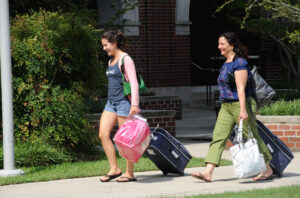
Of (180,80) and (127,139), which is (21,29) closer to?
(127,139)

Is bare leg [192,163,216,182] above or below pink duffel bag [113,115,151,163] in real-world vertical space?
below

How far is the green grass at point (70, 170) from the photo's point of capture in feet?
28.6

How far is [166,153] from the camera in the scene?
28.7 ft

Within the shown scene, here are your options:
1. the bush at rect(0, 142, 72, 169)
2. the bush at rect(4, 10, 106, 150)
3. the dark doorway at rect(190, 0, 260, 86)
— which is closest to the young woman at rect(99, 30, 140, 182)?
the bush at rect(0, 142, 72, 169)

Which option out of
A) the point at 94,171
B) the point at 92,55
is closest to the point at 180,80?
the point at 92,55

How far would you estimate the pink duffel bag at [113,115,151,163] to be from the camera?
316 inches

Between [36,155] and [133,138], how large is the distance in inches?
85.8

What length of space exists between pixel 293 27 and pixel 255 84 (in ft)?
36.7

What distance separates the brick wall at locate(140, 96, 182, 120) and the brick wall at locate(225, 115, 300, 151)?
21.5 ft

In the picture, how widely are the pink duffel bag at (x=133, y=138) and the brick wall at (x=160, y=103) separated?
966 centimetres

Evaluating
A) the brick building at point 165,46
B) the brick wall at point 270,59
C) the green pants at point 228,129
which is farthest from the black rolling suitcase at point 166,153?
the brick wall at point 270,59

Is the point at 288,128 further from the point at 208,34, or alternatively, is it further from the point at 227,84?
the point at 208,34

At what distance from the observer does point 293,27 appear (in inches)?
759

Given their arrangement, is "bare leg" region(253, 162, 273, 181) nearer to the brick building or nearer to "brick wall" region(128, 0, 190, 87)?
the brick building
